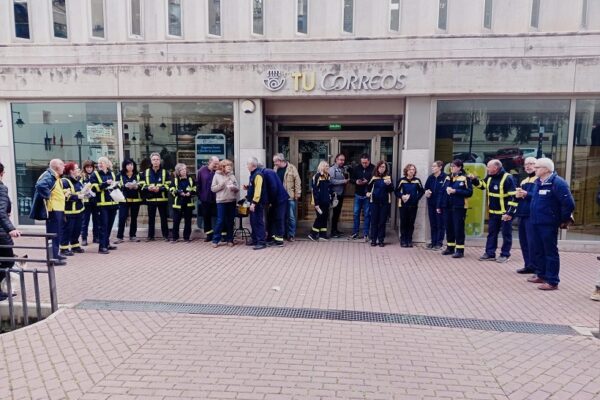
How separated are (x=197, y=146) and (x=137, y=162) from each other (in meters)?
1.49

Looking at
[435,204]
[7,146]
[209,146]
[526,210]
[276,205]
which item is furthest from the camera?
[7,146]

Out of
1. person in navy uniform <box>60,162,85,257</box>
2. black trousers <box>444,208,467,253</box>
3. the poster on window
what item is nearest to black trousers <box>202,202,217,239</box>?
the poster on window

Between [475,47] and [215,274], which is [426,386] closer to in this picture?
[215,274]

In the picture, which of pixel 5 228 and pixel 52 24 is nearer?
pixel 5 228

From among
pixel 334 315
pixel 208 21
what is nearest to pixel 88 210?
pixel 208 21

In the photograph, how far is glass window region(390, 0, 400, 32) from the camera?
9359mm

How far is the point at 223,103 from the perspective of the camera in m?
10.0

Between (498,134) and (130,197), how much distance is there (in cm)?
815

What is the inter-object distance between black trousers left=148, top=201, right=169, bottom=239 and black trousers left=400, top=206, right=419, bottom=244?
5.22 m

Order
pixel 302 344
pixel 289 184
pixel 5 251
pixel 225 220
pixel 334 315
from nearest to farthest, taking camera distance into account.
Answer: pixel 302 344
pixel 334 315
pixel 5 251
pixel 225 220
pixel 289 184

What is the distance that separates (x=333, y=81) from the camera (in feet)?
30.7

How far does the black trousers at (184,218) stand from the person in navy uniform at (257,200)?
162cm

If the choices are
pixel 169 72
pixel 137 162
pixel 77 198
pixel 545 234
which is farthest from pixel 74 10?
pixel 545 234

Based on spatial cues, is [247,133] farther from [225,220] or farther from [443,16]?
[443,16]
